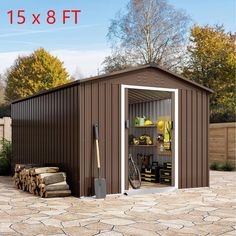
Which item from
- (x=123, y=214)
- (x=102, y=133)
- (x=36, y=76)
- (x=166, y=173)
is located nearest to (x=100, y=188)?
(x=102, y=133)

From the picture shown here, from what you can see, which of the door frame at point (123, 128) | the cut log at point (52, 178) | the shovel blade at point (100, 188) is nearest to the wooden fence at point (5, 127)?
the cut log at point (52, 178)

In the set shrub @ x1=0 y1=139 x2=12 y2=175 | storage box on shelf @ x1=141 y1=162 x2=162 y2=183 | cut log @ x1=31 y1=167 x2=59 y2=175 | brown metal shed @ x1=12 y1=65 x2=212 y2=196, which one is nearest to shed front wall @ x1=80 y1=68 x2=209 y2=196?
brown metal shed @ x1=12 y1=65 x2=212 y2=196

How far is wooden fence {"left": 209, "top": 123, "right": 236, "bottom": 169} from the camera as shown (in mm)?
14742

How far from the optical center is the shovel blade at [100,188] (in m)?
8.15

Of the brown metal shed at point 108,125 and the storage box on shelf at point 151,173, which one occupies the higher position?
the brown metal shed at point 108,125

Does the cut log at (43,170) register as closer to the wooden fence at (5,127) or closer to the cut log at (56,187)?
the cut log at (56,187)

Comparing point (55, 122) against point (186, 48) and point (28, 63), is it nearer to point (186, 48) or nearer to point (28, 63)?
point (186, 48)

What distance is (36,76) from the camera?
29.2 metres

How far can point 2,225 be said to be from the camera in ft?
19.2

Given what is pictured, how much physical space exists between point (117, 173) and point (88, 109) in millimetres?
1437

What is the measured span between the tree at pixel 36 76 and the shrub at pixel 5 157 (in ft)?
48.9

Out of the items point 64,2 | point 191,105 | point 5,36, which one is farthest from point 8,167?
point 5,36

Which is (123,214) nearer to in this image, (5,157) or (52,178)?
(52,178)

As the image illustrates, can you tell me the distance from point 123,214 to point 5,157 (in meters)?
7.69
